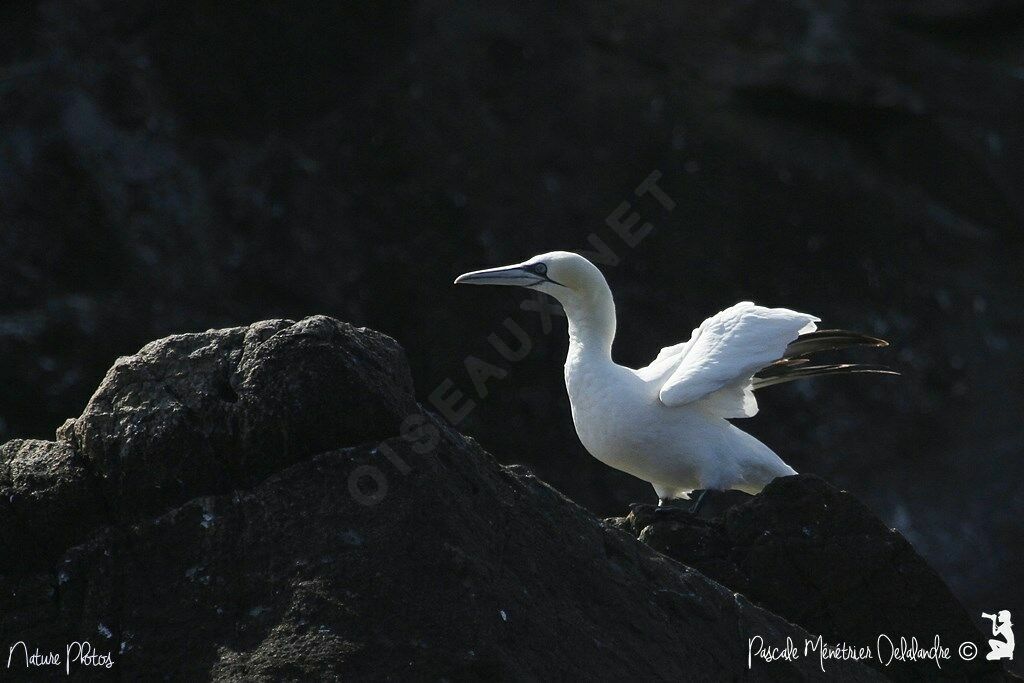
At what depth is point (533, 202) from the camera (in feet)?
54.7

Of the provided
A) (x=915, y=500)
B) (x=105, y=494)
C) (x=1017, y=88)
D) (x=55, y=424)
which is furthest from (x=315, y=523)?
(x=1017, y=88)

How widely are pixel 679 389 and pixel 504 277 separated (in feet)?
4.01

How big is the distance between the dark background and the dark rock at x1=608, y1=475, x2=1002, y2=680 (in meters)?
8.97

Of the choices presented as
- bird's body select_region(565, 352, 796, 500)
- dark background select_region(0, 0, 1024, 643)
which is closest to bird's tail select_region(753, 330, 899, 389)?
bird's body select_region(565, 352, 796, 500)

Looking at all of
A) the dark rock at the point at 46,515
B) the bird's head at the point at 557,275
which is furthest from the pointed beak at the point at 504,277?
the dark rock at the point at 46,515

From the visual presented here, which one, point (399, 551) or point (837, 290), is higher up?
point (837, 290)

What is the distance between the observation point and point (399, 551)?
4.85 m

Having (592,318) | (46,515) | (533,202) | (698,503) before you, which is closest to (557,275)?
(592,318)

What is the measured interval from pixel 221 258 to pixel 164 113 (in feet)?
6.15

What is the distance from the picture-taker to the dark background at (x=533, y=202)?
52.9 feet

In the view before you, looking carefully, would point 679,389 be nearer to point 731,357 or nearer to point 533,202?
point 731,357

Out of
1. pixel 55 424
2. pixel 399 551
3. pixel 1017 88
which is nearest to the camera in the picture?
pixel 399 551

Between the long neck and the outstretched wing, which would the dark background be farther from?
the outstretched wing

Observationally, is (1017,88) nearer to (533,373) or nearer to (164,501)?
(533,373)
